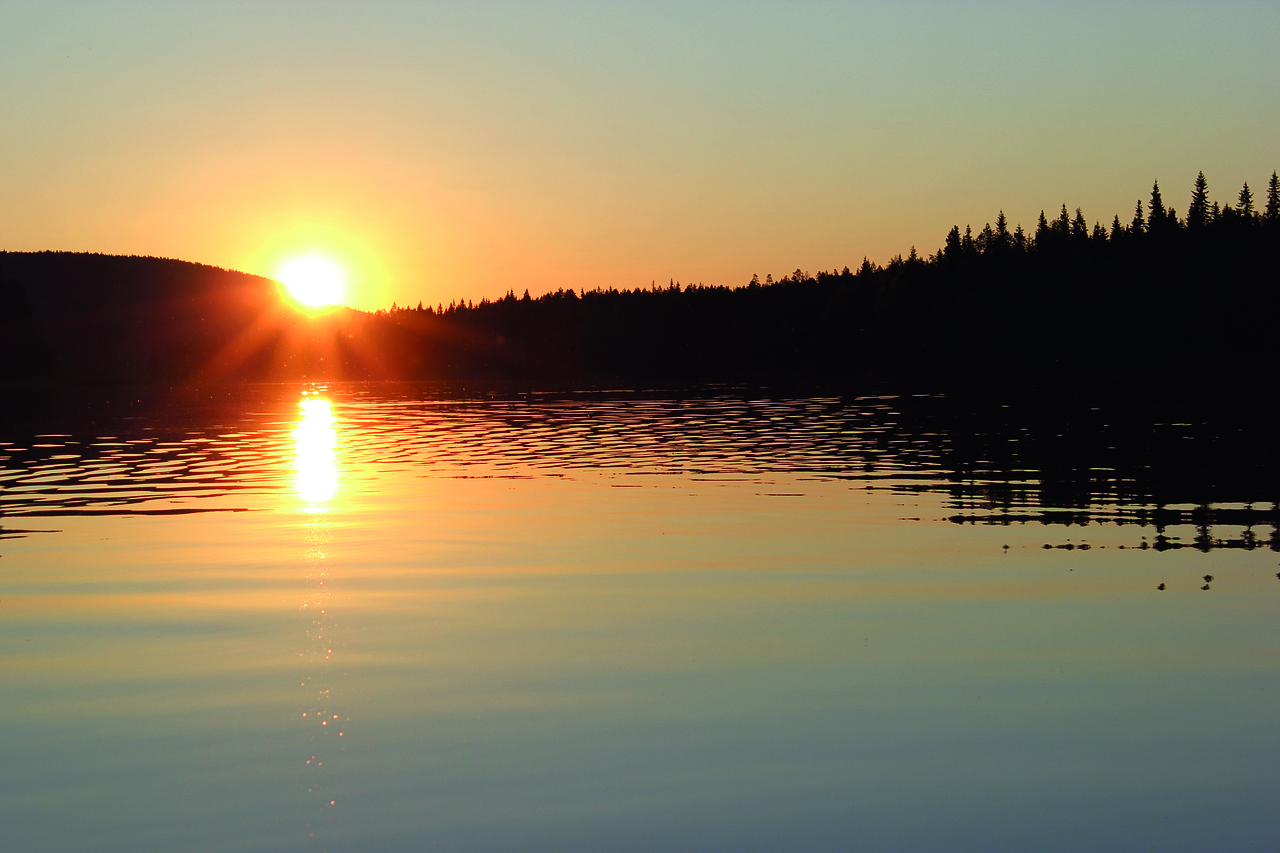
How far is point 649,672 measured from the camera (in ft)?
38.5

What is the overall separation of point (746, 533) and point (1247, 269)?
158044 mm

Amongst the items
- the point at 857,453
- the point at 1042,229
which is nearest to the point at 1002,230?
the point at 1042,229

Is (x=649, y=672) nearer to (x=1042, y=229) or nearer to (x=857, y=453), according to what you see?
(x=857, y=453)

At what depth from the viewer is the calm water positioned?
8164 mm

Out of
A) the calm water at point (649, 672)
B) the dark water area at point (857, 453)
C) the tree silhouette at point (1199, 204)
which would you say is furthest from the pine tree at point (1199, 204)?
the calm water at point (649, 672)

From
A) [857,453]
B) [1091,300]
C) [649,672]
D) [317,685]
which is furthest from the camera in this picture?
[1091,300]

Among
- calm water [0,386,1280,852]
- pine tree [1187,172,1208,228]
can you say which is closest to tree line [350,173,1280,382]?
pine tree [1187,172,1208,228]

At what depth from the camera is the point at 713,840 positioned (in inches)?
304

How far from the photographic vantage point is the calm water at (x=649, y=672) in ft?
26.8

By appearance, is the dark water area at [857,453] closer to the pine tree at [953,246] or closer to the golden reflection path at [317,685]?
the golden reflection path at [317,685]

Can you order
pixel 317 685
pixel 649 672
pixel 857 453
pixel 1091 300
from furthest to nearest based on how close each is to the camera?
pixel 1091 300 < pixel 857 453 < pixel 649 672 < pixel 317 685

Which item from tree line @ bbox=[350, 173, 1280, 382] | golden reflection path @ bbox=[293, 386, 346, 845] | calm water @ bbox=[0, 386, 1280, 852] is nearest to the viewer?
calm water @ bbox=[0, 386, 1280, 852]

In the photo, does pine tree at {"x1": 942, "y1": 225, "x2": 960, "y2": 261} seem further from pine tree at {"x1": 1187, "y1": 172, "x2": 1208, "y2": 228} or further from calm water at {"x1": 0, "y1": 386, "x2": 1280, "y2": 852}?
calm water at {"x1": 0, "y1": 386, "x2": 1280, "y2": 852}

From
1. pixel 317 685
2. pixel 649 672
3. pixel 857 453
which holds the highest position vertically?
pixel 317 685
